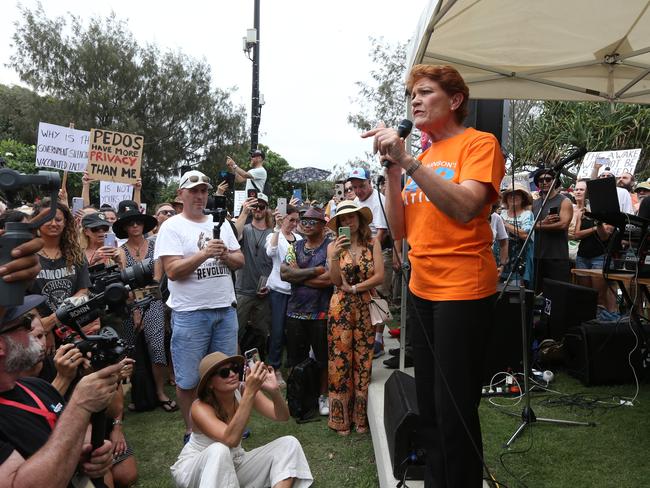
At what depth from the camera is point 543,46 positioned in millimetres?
3949

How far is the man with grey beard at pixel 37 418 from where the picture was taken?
151 cm

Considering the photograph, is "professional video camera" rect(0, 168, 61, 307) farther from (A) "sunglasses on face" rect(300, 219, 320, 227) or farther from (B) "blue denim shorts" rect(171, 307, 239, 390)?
(A) "sunglasses on face" rect(300, 219, 320, 227)

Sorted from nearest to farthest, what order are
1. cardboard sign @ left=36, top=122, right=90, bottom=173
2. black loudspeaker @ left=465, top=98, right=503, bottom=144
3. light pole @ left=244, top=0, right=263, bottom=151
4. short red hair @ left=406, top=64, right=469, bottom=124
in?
short red hair @ left=406, top=64, right=469, bottom=124 → black loudspeaker @ left=465, top=98, right=503, bottom=144 → cardboard sign @ left=36, top=122, right=90, bottom=173 → light pole @ left=244, top=0, right=263, bottom=151

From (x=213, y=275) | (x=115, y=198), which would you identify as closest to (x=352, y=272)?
(x=213, y=275)

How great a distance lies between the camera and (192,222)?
384 cm

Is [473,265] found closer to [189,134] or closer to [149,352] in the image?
[149,352]

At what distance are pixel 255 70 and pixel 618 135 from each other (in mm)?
14328

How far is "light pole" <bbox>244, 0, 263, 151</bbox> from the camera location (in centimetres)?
1186

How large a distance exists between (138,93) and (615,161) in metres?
25.5

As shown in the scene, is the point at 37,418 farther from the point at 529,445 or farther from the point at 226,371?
the point at 529,445

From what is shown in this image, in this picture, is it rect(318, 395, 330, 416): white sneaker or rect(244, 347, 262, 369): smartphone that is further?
rect(318, 395, 330, 416): white sneaker

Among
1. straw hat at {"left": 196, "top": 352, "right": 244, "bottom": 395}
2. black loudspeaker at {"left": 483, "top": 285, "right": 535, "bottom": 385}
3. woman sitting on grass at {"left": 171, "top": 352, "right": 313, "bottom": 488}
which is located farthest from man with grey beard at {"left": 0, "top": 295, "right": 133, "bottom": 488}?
black loudspeaker at {"left": 483, "top": 285, "right": 535, "bottom": 385}

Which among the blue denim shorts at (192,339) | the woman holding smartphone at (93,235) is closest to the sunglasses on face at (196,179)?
the blue denim shorts at (192,339)

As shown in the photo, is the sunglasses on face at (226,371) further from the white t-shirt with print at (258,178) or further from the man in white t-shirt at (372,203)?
the white t-shirt with print at (258,178)
